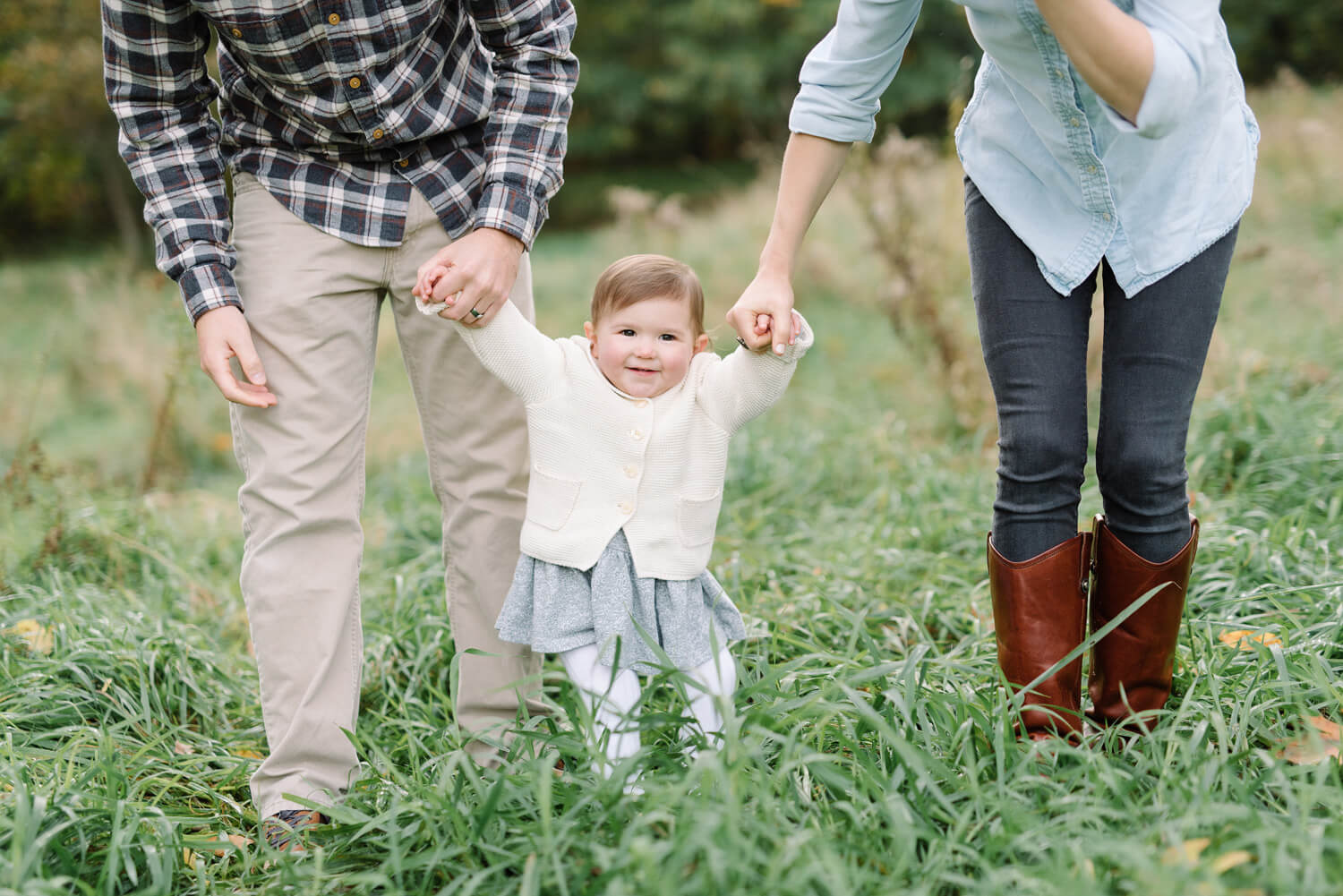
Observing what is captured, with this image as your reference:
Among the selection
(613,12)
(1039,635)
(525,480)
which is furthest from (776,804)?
(613,12)

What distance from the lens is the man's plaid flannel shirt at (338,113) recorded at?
1.98 m

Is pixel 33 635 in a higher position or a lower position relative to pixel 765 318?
lower

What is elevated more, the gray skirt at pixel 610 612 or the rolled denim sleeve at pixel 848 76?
the rolled denim sleeve at pixel 848 76

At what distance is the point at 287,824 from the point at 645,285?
1.09 m

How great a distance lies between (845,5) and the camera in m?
1.92

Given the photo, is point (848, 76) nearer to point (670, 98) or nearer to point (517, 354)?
point (517, 354)

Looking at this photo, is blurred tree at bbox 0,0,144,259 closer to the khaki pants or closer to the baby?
the khaki pants

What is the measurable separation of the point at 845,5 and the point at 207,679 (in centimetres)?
199

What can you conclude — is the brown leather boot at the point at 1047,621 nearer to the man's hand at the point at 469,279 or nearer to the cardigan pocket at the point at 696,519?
the cardigan pocket at the point at 696,519

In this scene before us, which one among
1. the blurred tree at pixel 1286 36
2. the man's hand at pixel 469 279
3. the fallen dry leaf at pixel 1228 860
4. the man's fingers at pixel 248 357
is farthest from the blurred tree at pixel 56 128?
the blurred tree at pixel 1286 36

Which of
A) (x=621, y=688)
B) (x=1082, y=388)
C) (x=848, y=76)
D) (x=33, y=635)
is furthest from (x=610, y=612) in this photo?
(x=33, y=635)

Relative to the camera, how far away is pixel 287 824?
190 cm

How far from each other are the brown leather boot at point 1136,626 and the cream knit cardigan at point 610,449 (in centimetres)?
68

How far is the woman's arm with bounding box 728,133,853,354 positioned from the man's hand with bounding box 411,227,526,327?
1.33ft
